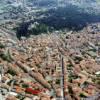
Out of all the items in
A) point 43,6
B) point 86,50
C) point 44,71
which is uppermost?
point 44,71

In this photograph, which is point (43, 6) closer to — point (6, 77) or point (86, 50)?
point (86, 50)

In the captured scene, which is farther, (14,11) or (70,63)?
(14,11)

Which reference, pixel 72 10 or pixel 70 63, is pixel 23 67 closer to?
pixel 70 63

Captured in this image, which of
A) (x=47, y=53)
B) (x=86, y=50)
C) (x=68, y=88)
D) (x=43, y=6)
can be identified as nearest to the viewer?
(x=68, y=88)

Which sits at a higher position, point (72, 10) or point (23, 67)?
point (23, 67)

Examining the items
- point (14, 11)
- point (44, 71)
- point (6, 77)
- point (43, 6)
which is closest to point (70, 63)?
point (44, 71)

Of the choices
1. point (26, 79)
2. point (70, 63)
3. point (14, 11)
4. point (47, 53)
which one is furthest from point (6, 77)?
point (14, 11)

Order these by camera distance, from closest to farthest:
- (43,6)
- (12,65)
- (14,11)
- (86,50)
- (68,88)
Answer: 1. (68,88)
2. (12,65)
3. (86,50)
4. (14,11)
5. (43,6)
